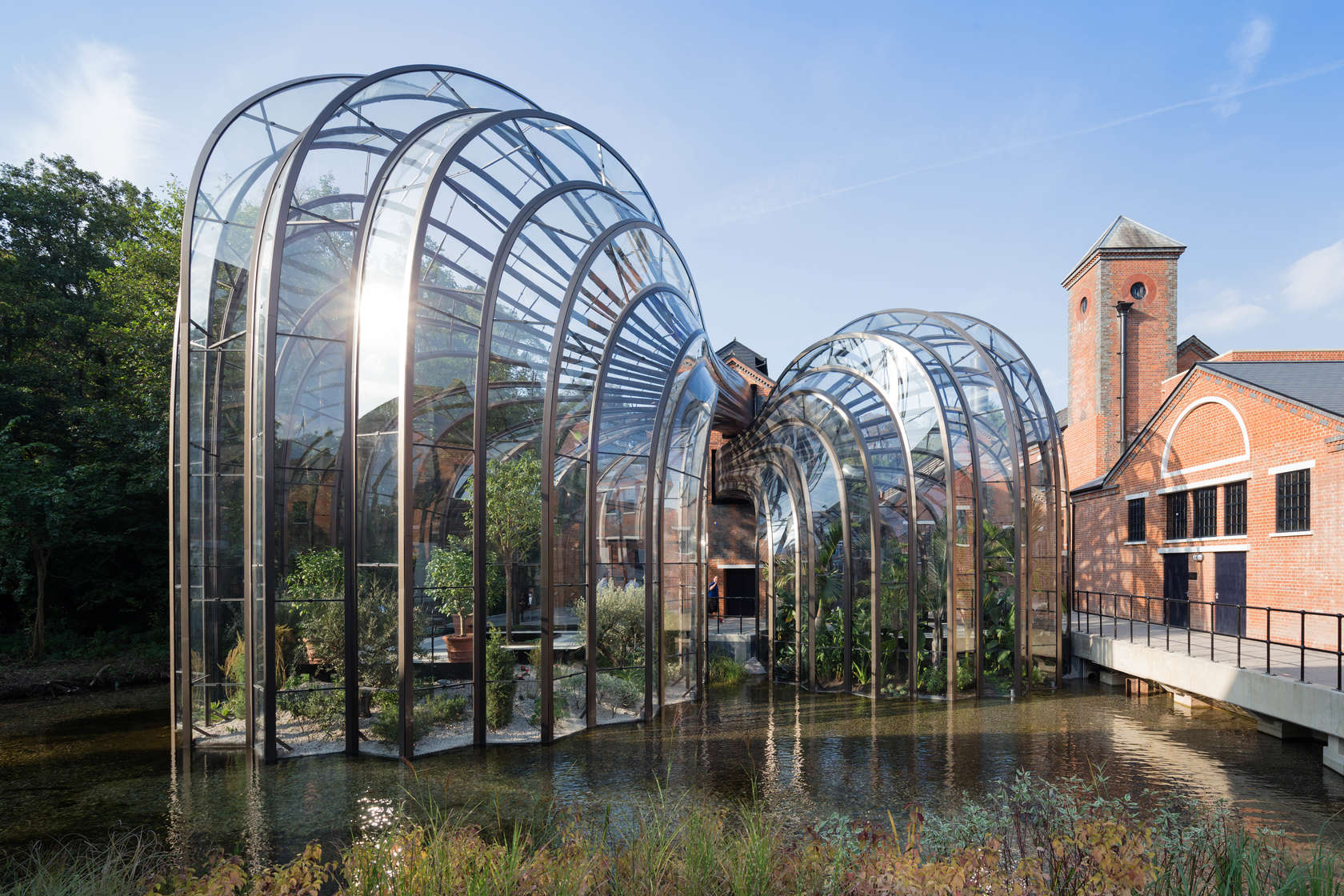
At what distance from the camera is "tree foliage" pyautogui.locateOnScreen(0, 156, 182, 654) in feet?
67.1

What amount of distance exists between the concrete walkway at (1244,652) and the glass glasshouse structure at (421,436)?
347 cm

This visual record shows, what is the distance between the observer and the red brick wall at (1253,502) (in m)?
14.9

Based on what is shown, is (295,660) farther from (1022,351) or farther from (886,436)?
(1022,351)

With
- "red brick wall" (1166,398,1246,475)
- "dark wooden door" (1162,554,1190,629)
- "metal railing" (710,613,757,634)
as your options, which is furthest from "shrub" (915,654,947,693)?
"red brick wall" (1166,398,1246,475)

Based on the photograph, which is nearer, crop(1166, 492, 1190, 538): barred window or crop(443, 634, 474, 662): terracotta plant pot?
crop(443, 634, 474, 662): terracotta plant pot

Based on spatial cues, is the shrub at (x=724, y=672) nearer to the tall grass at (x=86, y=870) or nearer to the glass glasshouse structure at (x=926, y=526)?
the glass glasshouse structure at (x=926, y=526)

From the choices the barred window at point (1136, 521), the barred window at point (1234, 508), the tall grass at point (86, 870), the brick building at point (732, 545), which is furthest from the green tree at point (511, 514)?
the brick building at point (732, 545)

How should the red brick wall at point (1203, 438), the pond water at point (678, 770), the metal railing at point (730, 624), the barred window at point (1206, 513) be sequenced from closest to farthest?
the pond water at point (678, 770), the red brick wall at point (1203, 438), the barred window at point (1206, 513), the metal railing at point (730, 624)

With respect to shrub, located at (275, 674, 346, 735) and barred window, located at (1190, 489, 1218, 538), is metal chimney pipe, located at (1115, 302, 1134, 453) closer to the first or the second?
barred window, located at (1190, 489, 1218, 538)

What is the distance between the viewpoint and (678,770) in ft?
35.1

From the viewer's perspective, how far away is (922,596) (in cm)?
1647

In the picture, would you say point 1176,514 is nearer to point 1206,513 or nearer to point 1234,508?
point 1206,513

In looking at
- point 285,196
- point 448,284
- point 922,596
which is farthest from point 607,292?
point 922,596

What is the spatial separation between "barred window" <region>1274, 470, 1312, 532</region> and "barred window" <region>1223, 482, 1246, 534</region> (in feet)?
4.26
